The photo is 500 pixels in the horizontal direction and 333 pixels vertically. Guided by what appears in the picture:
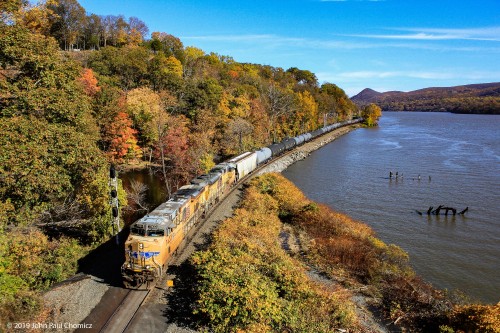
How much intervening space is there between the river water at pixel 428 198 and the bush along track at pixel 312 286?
162 inches

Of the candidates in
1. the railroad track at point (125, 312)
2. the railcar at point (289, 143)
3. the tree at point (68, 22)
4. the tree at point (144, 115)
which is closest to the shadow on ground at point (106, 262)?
the railroad track at point (125, 312)

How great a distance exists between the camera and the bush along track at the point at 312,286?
1522 centimetres

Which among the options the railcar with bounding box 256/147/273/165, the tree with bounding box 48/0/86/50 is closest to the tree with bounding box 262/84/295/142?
the railcar with bounding box 256/147/273/165

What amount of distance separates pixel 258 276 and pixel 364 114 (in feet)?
500

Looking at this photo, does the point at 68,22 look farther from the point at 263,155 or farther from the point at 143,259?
the point at 143,259

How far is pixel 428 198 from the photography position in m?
43.2

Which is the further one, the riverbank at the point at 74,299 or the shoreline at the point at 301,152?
the shoreline at the point at 301,152

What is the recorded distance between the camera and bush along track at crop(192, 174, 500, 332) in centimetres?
1522

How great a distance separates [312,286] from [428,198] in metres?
31.6

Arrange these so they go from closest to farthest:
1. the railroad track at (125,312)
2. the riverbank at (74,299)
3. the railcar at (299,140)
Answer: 1. the railroad track at (125,312)
2. the riverbank at (74,299)
3. the railcar at (299,140)

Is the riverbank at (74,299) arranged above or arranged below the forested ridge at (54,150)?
below

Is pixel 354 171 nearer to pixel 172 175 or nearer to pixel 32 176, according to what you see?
pixel 172 175

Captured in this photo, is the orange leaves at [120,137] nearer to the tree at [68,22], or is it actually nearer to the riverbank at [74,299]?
the riverbank at [74,299]

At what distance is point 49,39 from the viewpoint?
22.9m
